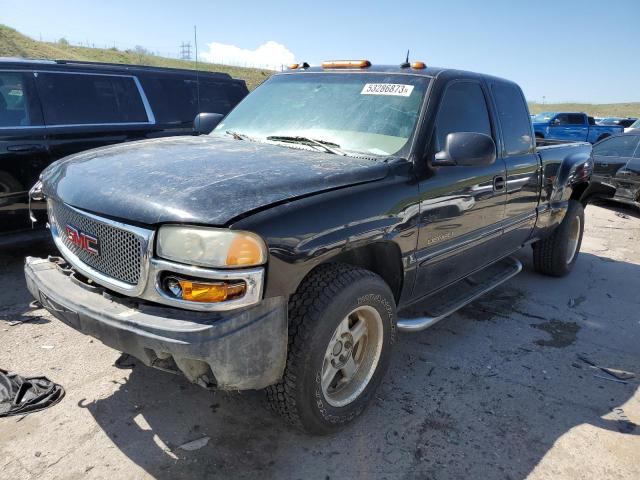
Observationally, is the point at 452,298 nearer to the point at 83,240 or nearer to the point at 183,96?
the point at 83,240

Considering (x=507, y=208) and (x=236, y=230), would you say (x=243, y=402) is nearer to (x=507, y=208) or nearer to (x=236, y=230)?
(x=236, y=230)

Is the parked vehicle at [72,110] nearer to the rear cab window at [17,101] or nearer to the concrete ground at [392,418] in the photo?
the rear cab window at [17,101]

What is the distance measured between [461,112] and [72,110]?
377 cm

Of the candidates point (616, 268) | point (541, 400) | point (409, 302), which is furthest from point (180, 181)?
point (616, 268)

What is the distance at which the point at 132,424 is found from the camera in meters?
2.69

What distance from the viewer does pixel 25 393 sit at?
2.89 meters

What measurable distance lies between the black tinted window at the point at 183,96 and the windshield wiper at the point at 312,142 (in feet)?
9.73

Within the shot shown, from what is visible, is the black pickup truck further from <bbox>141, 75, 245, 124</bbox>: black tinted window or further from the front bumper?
<bbox>141, 75, 245, 124</bbox>: black tinted window

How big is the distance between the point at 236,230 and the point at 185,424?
4.15 ft

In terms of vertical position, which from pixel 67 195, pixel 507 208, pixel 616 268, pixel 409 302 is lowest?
pixel 616 268

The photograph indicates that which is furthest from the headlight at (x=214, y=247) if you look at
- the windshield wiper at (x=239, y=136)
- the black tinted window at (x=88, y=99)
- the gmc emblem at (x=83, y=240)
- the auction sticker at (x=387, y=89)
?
the black tinted window at (x=88, y=99)

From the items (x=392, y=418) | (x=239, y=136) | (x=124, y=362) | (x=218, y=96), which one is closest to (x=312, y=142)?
(x=239, y=136)

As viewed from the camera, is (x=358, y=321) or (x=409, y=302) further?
(x=409, y=302)

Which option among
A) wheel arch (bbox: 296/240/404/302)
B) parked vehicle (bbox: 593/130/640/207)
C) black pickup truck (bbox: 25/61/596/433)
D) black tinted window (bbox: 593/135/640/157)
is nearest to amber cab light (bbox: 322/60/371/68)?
black pickup truck (bbox: 25/61/596/433)
